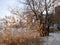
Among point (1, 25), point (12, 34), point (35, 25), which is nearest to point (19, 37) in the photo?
point (12, 34)

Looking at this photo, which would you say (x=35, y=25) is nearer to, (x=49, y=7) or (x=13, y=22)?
(x=13, y=22)

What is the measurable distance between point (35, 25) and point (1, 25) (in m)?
1.59

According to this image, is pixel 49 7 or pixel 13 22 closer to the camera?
pixel 13 22

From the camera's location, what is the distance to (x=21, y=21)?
6828 millimetres

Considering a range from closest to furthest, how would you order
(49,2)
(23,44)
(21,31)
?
(23,44), (21,31), (49,2)

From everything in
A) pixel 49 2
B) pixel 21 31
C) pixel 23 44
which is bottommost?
pixel 23 44

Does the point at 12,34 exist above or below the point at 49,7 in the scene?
below

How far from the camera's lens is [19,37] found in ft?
19.9

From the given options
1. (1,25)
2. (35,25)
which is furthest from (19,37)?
(35,25)

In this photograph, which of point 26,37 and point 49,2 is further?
point 49,2

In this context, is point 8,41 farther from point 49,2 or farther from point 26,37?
point 49,2

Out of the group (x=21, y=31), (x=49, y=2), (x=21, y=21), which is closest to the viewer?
(x=21, y=31)

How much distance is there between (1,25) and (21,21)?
1000 millimetres

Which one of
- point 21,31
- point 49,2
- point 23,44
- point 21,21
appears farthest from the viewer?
point 49,2
